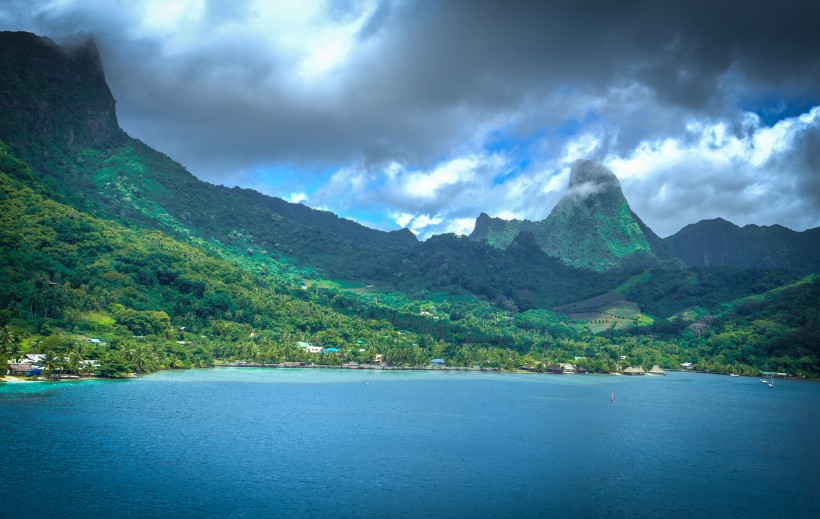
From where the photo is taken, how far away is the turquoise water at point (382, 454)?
1839 inches

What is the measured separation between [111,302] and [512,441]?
338 ft

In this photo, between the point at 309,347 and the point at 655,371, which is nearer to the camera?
the point at 309,347

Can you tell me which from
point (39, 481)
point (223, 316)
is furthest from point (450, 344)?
point (39, 481)

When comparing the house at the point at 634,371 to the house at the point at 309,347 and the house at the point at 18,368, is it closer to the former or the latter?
the house at the point at 309,347

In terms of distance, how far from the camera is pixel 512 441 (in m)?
70.6

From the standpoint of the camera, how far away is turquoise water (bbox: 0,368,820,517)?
46719 mm

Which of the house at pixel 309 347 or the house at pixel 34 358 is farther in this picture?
the house at pixel 309 347

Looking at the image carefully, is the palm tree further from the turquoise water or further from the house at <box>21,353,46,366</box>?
the turquoise water

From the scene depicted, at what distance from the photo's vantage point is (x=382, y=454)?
2438 inches

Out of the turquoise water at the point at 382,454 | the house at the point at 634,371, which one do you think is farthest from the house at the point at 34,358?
the house at the point at 634,371

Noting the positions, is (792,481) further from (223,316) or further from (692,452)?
(223,316)

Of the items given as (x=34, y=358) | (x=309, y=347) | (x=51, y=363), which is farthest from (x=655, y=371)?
(x=34, y=358)

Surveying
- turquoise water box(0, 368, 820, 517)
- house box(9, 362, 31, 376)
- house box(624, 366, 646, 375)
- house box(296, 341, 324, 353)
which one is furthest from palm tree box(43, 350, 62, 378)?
house box(624, 366, 646, 375)

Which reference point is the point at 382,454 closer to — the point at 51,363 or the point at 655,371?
the point at 51,363
